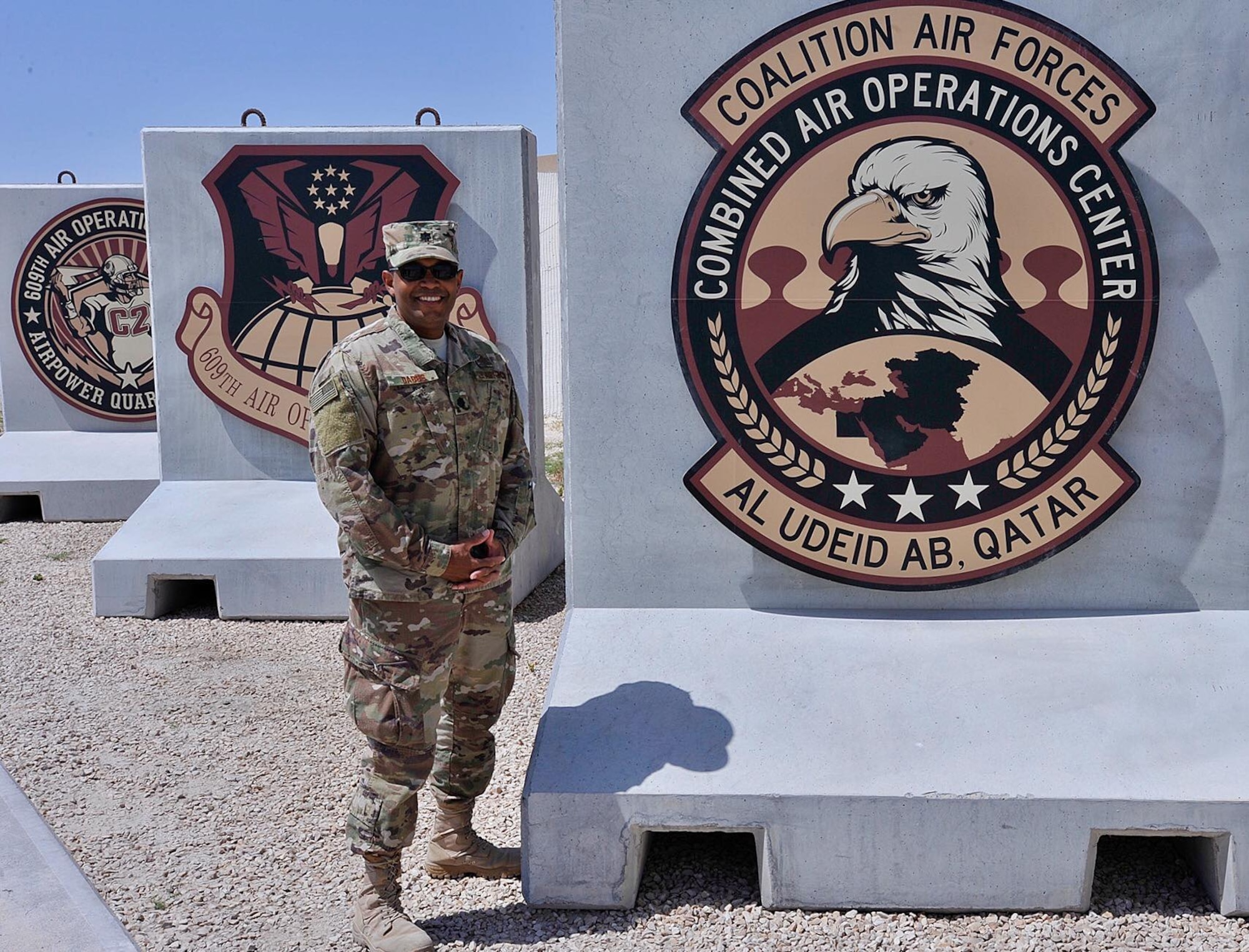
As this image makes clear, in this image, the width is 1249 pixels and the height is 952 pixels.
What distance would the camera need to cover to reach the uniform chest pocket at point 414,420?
10.0ft

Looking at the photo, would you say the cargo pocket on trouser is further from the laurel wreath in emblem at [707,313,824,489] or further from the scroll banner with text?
the scroll banner with text

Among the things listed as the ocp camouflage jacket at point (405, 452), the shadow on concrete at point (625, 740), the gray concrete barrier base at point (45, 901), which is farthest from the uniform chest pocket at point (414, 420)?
the gray concrete barrier base at point (45, 901)

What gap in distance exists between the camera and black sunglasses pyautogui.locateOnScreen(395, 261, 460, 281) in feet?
10.1

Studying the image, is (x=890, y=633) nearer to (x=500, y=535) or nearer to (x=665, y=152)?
(x=500, y=535)

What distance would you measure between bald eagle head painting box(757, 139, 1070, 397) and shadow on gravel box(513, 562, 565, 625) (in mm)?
2937

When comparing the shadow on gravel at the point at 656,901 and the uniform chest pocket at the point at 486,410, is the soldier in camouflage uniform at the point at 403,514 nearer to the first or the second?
the uniform chest pocket at the point at 486,410

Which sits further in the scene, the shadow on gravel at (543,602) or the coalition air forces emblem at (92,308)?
the coalition air forces emblem at (92,308)

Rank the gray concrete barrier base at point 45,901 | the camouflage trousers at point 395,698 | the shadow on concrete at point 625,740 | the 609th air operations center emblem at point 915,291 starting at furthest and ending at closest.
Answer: the 609th air operations center emblem at point 915,291 → the shadow on concrete at point 625,740 → the camouflage trousers at point 395,698 → the gray concrete barrier base at point 45,901

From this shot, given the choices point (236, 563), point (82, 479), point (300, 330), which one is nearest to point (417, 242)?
point (236, 563)

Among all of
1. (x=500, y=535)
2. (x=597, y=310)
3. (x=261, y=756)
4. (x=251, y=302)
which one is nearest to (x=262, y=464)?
(x=251, y=302)

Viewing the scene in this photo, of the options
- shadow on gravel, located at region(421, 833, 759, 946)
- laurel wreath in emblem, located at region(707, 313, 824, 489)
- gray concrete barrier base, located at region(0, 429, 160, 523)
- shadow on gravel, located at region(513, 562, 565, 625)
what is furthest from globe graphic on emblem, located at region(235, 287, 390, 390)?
shadow on gravel, located at region(421, 833, 759, 946)

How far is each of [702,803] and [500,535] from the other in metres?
0.95

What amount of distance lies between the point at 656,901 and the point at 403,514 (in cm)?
136

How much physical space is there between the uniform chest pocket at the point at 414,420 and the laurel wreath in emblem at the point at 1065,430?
6.60 ft
